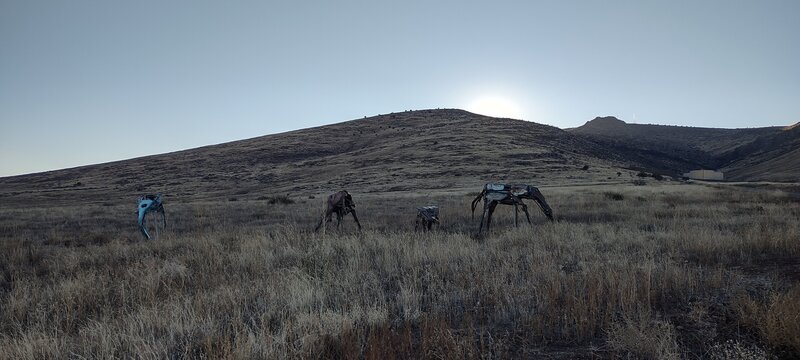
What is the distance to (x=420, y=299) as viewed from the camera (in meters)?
5.64

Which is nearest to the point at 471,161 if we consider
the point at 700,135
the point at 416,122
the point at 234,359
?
the point at 416,122

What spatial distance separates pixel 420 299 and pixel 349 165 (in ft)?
191

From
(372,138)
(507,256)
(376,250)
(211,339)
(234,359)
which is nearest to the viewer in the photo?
(234,359)

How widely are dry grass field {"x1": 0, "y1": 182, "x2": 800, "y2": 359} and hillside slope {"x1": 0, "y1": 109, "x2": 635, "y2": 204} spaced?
3204cm

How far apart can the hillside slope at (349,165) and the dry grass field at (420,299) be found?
32043 millimetres

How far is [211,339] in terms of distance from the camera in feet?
13.4

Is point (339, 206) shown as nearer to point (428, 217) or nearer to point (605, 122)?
point (428, 217)

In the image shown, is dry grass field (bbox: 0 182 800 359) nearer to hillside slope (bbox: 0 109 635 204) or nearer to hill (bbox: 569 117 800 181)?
hillside slope (bbox: 0 109 635 204)

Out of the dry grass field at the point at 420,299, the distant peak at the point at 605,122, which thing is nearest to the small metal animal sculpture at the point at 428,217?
the dry grass field at the point at 420,299

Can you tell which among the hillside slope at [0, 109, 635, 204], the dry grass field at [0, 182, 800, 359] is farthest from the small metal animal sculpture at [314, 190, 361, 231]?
the hillside slope at [0, 109, 635, 204]

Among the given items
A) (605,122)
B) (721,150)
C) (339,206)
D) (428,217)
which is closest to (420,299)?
(428,217)

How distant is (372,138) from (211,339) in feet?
269

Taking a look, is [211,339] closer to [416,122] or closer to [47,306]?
[47,306]

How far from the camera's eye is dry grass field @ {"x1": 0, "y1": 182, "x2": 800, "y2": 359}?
399 centimetres
